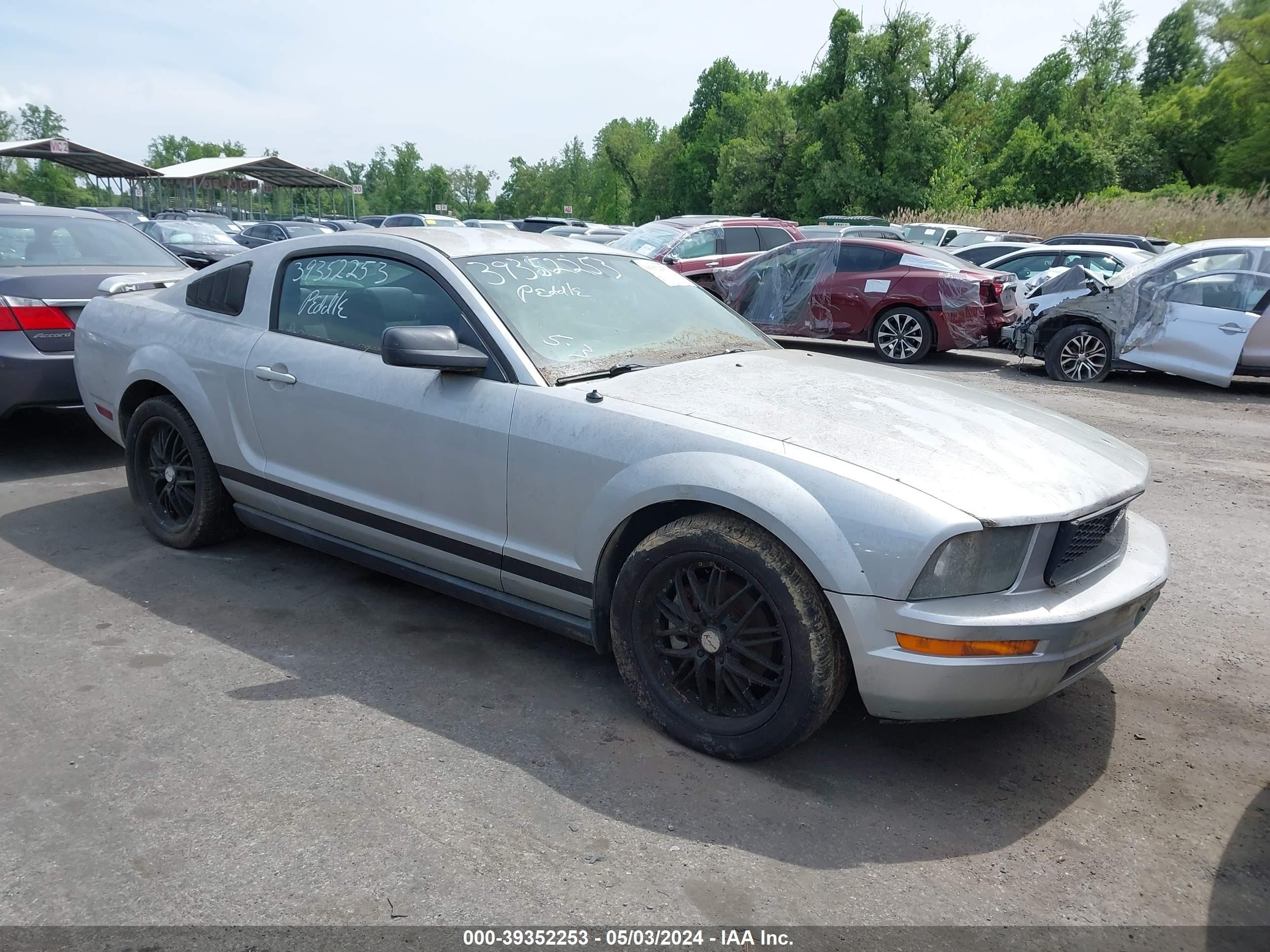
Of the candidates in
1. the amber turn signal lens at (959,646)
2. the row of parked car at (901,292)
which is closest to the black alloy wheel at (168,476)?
the row of parked car at (901,292)

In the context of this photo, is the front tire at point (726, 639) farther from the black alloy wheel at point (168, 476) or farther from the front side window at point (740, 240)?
the front side window at point (740, 240)

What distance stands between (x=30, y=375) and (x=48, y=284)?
2.11ft

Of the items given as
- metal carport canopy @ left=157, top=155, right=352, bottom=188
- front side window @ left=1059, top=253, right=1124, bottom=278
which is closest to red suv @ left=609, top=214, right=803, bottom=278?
front side window @ left=1059, top=253, right=1124, bottom=278

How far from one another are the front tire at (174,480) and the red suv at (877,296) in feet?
27.6

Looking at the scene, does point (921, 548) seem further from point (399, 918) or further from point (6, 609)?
point (6, 609)

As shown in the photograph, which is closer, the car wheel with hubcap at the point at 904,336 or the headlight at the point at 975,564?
the headlight at the point at 975,564

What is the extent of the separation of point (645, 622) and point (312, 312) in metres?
2.18

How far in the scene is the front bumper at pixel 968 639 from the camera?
2646 mm

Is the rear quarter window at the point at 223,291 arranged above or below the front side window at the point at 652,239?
above

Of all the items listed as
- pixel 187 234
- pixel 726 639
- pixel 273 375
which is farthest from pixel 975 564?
pixel 187 234

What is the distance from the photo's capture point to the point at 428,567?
3.77 m

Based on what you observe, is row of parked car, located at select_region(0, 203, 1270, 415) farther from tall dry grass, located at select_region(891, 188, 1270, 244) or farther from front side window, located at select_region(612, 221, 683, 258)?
tall dry grass, located at select_region(891, 188, 1270, 244)

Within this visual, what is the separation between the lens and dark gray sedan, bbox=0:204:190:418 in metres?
6.01

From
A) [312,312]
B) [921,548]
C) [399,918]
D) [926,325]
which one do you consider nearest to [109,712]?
[399,918]
